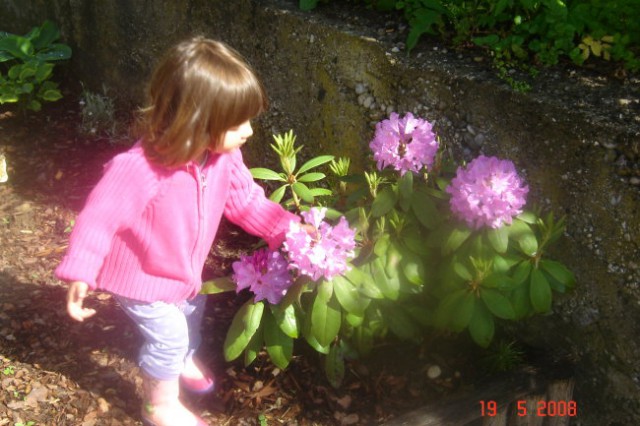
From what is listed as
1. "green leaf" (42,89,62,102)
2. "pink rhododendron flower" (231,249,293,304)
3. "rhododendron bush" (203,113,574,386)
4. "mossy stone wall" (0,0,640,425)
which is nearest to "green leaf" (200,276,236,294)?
"rhododendron bush" (203,113,574,386)

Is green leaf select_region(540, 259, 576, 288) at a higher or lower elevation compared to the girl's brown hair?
lower

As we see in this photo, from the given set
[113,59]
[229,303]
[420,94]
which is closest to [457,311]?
[420,94]

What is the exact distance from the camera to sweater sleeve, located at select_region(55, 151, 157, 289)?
2.21 m

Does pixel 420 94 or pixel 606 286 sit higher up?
pixel 420 94

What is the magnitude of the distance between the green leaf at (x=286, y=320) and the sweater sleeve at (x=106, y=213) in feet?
2.10

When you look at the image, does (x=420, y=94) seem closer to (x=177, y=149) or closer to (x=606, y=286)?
(x=606, y=286)

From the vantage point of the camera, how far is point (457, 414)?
2.56 meters

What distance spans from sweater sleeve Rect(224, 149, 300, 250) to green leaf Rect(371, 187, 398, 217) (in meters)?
0.26

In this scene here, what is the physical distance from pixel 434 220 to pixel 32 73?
9.43 ft

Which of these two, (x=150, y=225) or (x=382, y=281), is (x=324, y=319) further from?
(x=150, y=225)

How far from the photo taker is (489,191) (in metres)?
2.40

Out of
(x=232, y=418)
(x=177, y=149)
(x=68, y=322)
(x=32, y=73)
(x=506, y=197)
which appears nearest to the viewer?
(x=177, y=149)

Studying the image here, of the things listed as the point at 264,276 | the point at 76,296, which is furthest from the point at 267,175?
the point at 76,296

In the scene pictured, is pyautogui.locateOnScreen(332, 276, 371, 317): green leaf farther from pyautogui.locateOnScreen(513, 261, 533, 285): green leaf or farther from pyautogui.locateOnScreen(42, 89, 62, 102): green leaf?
pyautogui.locateOnScreen(42, 89, 62, 102): green leaf
